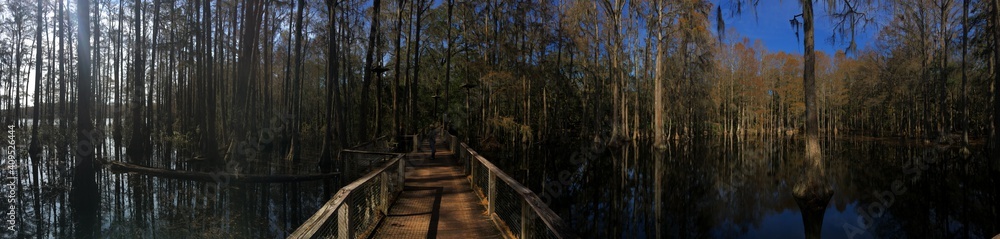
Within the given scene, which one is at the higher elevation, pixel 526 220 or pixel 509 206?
pixel 526 220

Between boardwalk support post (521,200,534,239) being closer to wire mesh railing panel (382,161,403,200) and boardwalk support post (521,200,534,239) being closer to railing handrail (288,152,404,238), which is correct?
railing handrail (288,152,404,238)

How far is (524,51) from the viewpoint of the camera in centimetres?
2798

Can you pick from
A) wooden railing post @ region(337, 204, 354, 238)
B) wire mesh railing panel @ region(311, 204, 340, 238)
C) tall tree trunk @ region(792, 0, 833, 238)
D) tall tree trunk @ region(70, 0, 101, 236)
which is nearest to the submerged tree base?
tall tree trunk @ region(792, 0, 833, 238)

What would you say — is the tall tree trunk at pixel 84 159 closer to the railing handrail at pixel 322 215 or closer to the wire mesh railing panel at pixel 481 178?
the railing handrail at pixel 322 215

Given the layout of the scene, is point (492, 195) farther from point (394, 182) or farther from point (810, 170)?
point (810, 170)

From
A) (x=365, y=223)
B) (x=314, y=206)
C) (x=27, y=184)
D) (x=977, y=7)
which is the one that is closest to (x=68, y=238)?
(x=314, y=206)

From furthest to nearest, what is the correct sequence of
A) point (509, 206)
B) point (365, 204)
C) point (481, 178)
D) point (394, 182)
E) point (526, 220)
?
point (481, 178)
point (394, 182)
point (509, 206)
point (365, 204)
point (526, 220)

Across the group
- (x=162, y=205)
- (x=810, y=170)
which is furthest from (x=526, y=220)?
(x=162, y=205)

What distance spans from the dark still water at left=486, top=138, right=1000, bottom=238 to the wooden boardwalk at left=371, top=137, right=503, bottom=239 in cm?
226

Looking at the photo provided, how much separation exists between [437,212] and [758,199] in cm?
918

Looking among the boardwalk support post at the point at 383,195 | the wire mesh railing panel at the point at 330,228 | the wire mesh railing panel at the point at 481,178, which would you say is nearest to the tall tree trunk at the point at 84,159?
the boardwalk support post at the point at 383,195

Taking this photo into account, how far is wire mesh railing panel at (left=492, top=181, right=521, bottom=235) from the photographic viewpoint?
6270mm

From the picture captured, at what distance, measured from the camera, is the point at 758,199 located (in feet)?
39.7

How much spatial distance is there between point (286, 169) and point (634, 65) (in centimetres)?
3364
